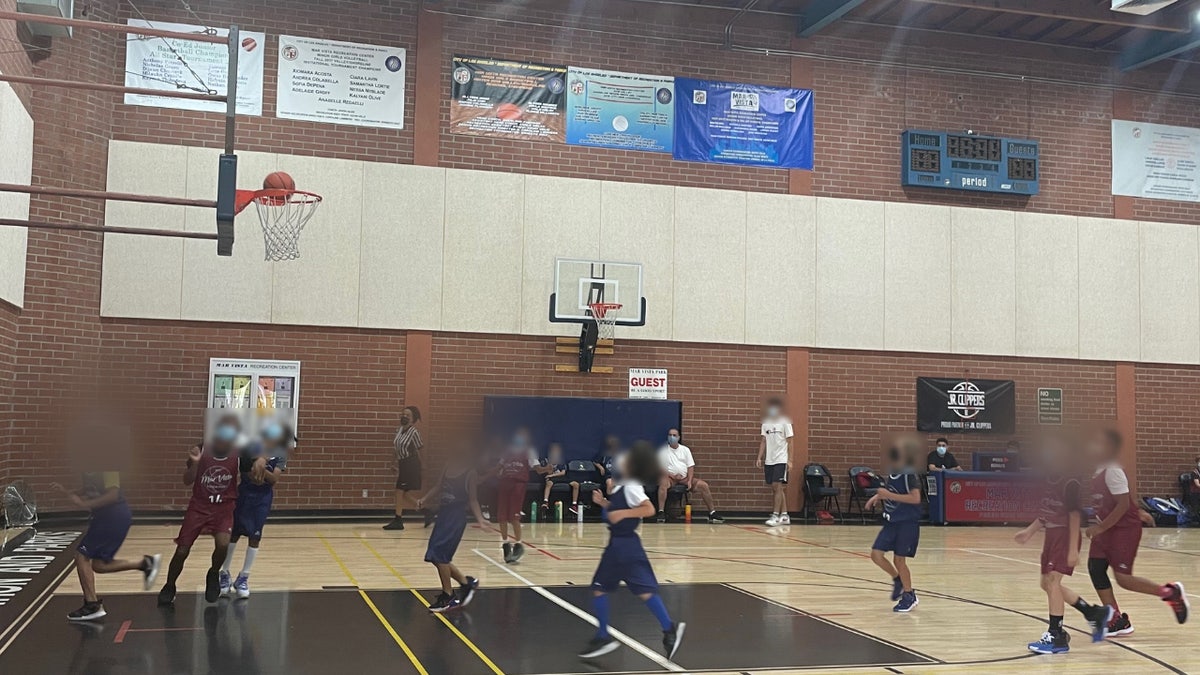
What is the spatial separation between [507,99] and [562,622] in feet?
41.8

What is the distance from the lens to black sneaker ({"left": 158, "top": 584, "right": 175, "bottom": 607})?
9.16 metres

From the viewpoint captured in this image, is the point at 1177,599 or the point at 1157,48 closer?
the point at 1177,599

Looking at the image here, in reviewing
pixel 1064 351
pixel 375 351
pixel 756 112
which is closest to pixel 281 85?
pixel 375 351

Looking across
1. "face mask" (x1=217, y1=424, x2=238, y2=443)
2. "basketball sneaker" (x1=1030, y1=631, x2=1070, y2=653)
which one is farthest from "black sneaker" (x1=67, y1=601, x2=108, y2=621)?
"basketball sneaker" (x1=1030, y1=631, x2=1070, y2=653)

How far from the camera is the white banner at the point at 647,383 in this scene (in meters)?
19.4

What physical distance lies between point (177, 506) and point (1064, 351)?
1779cm

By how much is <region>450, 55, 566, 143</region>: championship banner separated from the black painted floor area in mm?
11253

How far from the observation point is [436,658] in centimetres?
730

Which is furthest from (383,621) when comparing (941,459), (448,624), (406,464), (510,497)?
(941,459)

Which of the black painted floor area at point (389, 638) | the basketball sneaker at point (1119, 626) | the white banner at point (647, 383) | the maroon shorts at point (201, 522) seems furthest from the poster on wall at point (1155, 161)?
the maroon shorts at point (201, 522)

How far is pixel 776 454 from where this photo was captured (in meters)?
19.2

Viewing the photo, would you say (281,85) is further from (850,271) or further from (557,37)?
(850,271)

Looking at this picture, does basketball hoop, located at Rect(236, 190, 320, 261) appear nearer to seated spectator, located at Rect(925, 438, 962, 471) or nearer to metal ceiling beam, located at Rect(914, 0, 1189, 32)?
seated spectator, located at Rect(925, 438, 962, 471)

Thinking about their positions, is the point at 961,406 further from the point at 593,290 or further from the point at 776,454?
the point at 593,290
